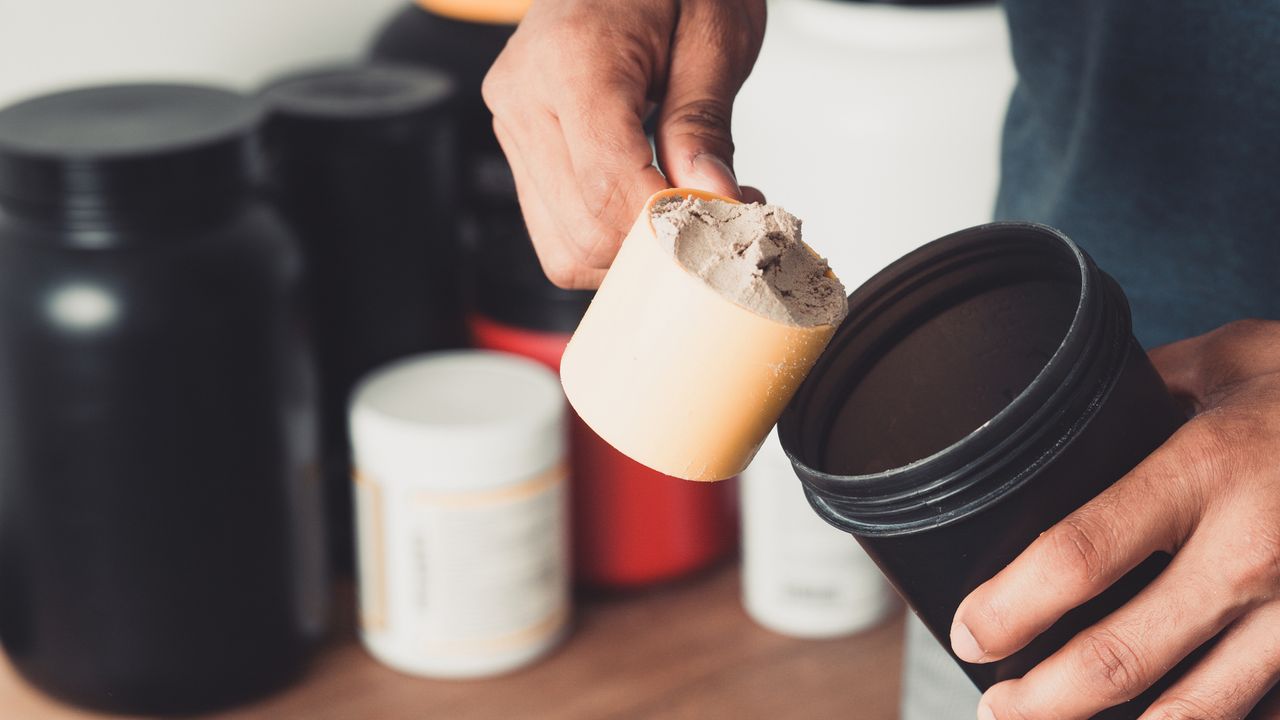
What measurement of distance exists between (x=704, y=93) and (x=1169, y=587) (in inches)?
10.3

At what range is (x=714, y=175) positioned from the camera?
1.77 feet

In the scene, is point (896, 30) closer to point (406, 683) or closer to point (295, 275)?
point (295, 275)

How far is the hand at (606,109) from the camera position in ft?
1.79

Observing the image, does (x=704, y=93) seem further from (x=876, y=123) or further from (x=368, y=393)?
(x=368, y=393)

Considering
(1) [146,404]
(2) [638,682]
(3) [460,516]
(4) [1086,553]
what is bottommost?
(2) [638,682]

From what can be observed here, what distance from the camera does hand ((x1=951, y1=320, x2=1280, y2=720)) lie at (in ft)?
1.57

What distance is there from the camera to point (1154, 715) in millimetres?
507

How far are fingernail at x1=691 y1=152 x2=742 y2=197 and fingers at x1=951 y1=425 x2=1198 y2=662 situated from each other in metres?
0.17

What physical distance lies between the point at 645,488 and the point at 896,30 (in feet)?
1.16

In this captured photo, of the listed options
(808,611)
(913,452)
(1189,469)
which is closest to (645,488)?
(808,611)

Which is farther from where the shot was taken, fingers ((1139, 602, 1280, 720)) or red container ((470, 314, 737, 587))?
red container ((470, 314, 737, 587))

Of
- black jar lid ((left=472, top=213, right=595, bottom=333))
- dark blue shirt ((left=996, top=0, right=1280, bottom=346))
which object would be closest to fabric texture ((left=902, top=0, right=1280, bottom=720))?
dark blue shirt ((left=996, top=0, right=1280, bottom=346))

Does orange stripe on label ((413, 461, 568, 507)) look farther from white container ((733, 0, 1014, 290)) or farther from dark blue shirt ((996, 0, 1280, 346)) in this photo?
dark blue shirt ((996, 0, 1280, 346))

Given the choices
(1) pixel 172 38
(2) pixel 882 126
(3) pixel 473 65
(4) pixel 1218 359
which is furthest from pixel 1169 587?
(1) pixel 172 38
